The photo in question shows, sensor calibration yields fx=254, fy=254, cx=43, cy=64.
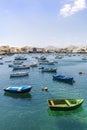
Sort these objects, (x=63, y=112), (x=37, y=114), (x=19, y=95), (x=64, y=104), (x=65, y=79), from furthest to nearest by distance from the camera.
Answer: (x=65, y=79) → (x=19, y=95) → (x=64, y=104) → (x=37, y=114) → (x=63, y=112)

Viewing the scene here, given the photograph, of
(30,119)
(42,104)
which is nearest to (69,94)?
(42,104)

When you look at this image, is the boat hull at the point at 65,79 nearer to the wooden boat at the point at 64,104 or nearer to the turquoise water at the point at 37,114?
the turquoise water at the point at 37,114

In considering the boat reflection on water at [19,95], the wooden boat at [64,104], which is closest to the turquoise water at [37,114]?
the boat reflection on water at [19,95]

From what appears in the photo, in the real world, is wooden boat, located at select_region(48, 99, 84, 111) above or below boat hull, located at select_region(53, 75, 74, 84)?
above

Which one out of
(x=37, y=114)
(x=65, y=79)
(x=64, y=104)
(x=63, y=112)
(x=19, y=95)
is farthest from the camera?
(x=65, y=79)

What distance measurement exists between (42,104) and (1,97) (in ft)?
32.3

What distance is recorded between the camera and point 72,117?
35.3 metres

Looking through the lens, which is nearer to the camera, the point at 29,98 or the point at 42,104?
the point at 42,104

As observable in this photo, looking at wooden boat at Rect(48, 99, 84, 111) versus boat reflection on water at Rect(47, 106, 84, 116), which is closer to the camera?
boat reflection on water at Rect(47, 106, 84, 116)

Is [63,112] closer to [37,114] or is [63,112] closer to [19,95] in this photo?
[37,114]

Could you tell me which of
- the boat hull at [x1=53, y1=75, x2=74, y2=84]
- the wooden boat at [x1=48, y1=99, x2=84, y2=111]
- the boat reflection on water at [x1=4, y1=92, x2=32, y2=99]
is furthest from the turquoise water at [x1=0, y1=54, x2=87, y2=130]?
the boat hull at [x1=53, y1=75, x2=74, y2=84]

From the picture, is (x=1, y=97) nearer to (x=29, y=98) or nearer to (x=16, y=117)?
(x=29, y=98)

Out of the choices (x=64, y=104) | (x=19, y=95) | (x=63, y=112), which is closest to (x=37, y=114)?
(x=63, y=112)

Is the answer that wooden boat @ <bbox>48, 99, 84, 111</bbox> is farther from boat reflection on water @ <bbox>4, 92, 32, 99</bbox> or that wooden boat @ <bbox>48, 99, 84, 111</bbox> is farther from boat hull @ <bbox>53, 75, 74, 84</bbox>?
boat hull @ <bbox>53, 75, 74, 84</bbox>
